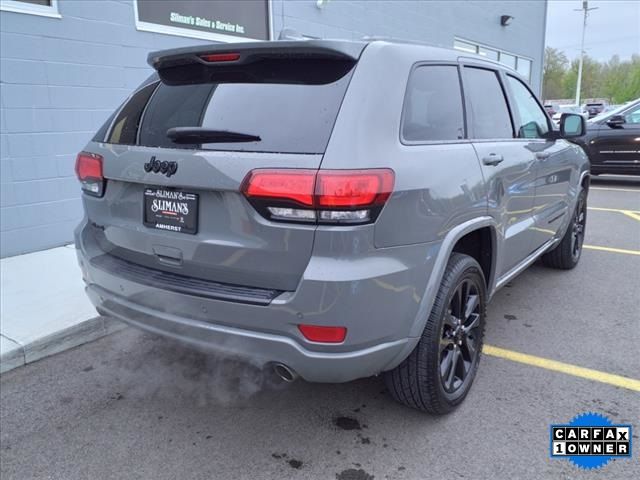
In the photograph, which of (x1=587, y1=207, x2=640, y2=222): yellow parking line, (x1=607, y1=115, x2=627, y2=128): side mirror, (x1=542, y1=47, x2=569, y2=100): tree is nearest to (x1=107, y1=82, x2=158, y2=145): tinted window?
Answer: (x1=587, y1=207, x2=640, y2=222): yellow parking line

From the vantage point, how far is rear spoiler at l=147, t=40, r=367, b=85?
236cm

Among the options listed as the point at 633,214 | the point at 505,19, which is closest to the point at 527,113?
the point at 633,214

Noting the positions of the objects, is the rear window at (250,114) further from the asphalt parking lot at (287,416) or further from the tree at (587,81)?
the tree at (587,81)

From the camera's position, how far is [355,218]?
216cm

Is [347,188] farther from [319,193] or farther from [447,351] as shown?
[447,351]

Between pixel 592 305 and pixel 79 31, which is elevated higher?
pixel 79 31

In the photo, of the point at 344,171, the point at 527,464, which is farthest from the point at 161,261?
the point at 527,464

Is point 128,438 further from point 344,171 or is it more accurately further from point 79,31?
point 79,31

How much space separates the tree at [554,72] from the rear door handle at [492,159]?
7303cm

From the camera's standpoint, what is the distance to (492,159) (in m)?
3.09

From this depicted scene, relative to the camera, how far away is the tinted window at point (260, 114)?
2262 mm

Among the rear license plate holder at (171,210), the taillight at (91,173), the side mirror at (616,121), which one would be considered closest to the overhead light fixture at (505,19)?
the side mirror at (616,121)

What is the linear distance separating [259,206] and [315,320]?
52cm

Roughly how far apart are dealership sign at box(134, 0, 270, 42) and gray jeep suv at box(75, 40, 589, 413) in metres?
3.93
